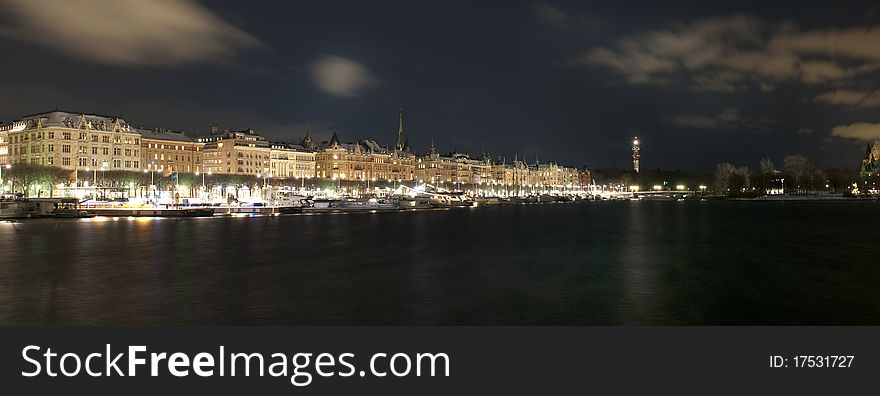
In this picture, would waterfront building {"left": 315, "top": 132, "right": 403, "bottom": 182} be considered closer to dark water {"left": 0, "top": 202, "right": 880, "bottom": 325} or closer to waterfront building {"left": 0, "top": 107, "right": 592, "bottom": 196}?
waterfront building {"left": 0, "top": 107, "right": 592, "bottom": 196}

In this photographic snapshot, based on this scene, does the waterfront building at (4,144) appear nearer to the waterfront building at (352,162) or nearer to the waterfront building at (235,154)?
the waterfront building at (235,154)

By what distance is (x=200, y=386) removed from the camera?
28.8 feet

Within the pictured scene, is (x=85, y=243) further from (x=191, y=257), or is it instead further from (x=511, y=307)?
(x=511, y=307)

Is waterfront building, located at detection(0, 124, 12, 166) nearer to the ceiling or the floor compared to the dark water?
nearer to the ceiling

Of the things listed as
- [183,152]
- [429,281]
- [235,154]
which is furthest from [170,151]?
[429,281]

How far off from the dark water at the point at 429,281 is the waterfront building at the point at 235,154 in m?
111

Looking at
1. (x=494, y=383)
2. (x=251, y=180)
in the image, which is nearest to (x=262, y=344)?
(x=494, y=383)

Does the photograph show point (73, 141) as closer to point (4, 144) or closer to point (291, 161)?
point (4, 144)

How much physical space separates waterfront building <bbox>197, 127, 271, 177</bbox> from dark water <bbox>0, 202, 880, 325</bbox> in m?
111

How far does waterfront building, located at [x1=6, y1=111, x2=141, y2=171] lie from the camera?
105 metres

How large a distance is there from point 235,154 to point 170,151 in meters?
15.0

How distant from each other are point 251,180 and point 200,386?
115 meters

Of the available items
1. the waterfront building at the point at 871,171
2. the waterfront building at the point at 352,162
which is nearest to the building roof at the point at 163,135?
the waterfront building at the point at 352,162

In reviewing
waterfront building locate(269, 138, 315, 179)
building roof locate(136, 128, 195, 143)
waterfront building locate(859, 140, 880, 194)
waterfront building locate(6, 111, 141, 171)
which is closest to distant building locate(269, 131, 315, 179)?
waterfront building locate(269, 138, 315, 179)
